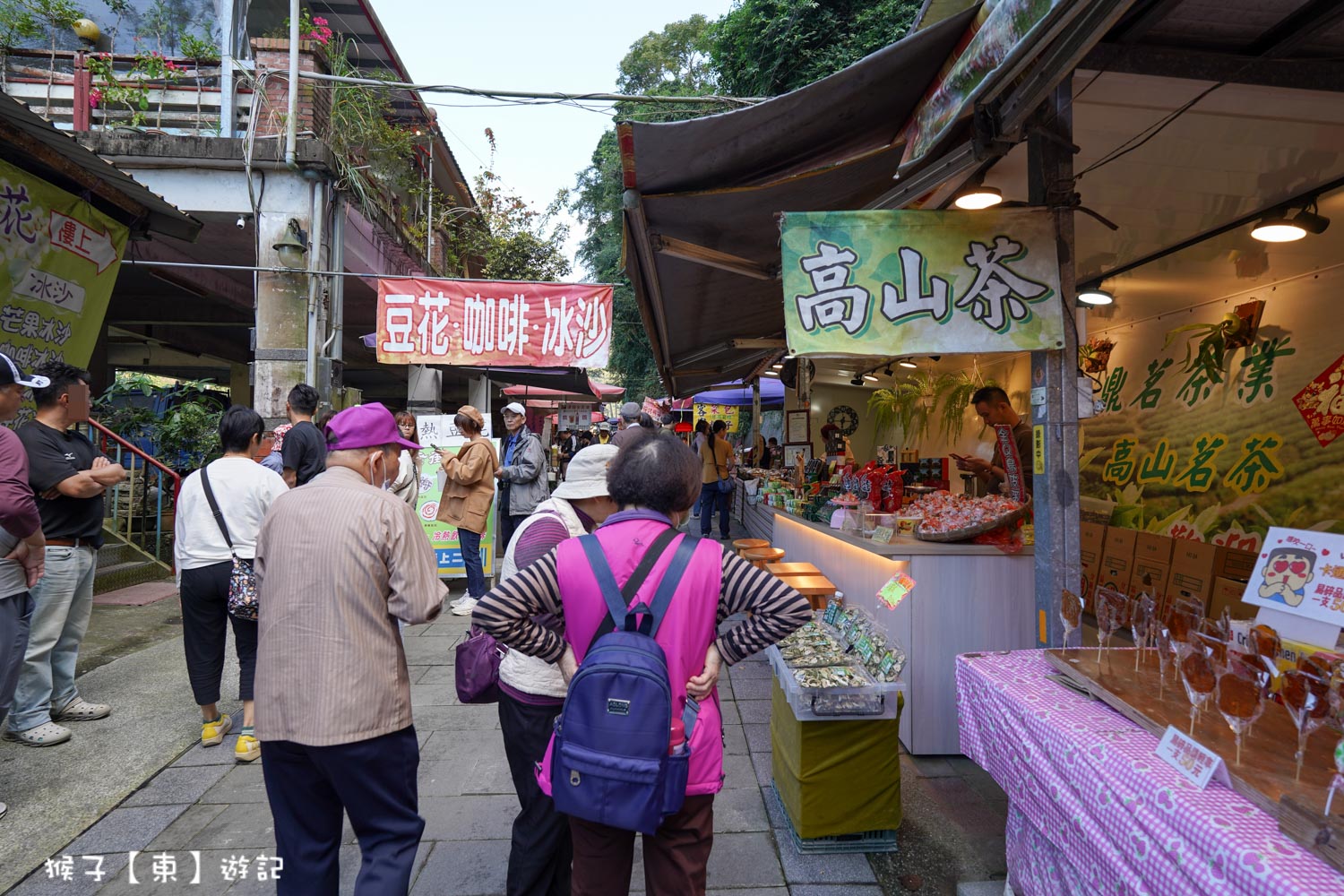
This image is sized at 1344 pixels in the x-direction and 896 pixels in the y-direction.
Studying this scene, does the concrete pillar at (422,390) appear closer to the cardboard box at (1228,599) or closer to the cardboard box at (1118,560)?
the cardboard box at (1118,560)

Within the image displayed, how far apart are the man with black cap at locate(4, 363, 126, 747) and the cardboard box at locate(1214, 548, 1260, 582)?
23.6ft

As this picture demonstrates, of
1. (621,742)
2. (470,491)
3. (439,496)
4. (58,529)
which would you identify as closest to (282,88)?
(439,496)

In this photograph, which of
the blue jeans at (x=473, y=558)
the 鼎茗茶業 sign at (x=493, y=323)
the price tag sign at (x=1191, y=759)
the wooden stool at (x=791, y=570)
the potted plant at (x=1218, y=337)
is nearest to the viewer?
the price tag sign at (x=1191, y=759)

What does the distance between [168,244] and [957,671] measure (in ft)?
35.8

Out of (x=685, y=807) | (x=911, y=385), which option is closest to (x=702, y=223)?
(x=685, y=807)

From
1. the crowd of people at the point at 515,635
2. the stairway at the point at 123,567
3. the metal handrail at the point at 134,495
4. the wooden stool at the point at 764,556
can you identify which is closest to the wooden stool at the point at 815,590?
the wooden stool at the point at 764,556

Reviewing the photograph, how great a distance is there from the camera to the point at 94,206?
5152mm

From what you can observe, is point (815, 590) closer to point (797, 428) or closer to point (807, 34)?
point (797, 428)

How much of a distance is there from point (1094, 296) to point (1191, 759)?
5090 millimetres

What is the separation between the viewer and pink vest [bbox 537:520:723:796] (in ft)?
5.81

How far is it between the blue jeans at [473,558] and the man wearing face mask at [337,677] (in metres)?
4.57

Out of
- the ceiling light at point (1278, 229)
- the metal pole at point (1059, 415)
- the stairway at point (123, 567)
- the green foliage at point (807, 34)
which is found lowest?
the stairway at point (123, 567)

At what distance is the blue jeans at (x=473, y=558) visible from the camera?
6746 millimetres

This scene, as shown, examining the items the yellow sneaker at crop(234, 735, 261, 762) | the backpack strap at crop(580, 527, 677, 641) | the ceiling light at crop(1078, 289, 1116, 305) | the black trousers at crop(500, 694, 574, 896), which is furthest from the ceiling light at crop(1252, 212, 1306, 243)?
the yellow sneaker at crop(234, 735, 261, 762)
